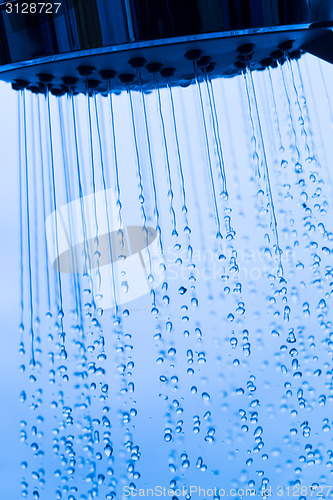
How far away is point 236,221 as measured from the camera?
314 centimetres

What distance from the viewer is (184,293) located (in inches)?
80.0

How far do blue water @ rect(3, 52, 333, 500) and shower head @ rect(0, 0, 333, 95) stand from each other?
0.20 meters

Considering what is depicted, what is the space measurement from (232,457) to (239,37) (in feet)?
5.31

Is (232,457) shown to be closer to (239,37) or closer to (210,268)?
(210,268)

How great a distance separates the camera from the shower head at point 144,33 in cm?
124

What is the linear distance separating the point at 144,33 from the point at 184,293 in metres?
0.92

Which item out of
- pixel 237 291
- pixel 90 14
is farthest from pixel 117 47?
pixel 237 291

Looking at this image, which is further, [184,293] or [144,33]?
[184,293]

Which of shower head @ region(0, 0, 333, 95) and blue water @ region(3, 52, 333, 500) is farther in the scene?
blue water @ region(3, 52, 333, 500)

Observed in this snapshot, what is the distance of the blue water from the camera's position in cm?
198

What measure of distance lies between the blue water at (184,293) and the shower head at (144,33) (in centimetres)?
20

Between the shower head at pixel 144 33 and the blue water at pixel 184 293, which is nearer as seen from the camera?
the shower head at pixel 144 33

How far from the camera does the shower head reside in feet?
4.08

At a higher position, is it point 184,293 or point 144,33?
point 144,33
